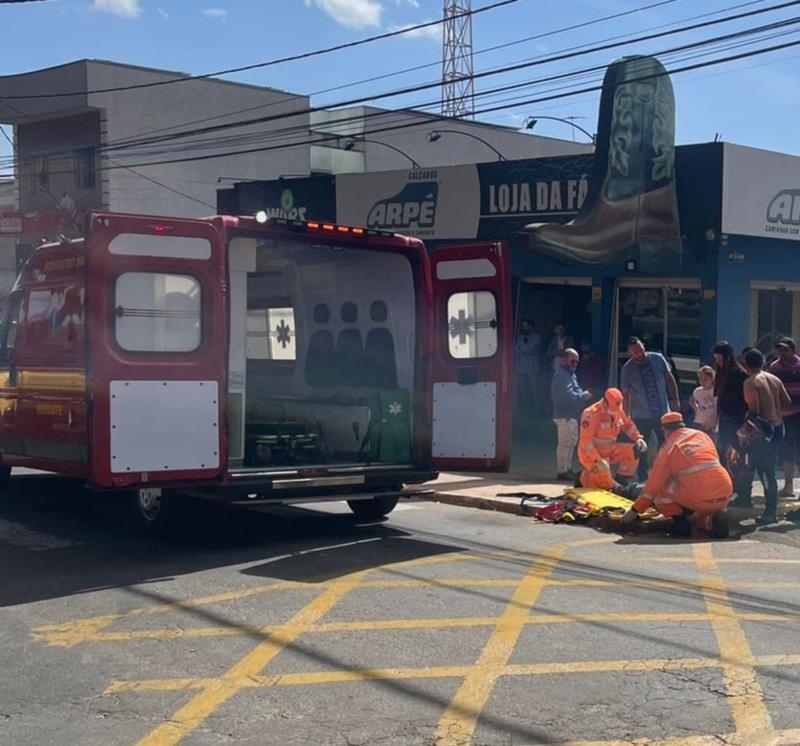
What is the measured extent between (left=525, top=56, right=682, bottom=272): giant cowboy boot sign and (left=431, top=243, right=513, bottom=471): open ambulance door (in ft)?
18.9

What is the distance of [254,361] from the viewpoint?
494 inches

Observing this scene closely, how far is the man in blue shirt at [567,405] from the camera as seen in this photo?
12906mm

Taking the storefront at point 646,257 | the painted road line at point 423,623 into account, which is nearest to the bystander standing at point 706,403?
the storefront at point 646,257

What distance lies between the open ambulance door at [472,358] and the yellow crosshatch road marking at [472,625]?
1.37 meters

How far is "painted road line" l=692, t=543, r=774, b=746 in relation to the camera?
4973 mm

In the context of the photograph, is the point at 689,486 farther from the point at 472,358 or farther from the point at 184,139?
the point at 184,139

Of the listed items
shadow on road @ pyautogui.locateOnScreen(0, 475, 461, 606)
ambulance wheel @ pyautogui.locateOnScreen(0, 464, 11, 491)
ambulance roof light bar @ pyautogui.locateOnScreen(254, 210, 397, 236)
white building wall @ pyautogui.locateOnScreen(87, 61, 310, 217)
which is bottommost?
shadow on road @ pyautogui.locateOnScreen(0, 475, 461, 606)

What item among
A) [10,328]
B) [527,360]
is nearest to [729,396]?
[10,328]

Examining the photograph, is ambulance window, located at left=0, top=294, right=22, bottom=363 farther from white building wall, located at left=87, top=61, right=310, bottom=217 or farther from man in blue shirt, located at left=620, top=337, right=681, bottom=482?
white building wall, located at left=87, top=61, right=310, bottom=217

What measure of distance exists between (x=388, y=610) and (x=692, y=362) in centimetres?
1029

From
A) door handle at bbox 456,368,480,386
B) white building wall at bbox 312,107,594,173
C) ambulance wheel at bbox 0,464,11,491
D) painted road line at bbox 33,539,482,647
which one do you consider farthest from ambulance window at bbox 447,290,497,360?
white building wall at bbox 312,107,594,173

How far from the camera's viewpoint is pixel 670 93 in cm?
1511

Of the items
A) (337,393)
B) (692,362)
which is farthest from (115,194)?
(337,393)

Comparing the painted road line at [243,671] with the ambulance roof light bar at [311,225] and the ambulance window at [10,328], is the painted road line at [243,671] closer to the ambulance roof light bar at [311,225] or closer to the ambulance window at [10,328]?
the ambulance roof light bar at [311,225]
